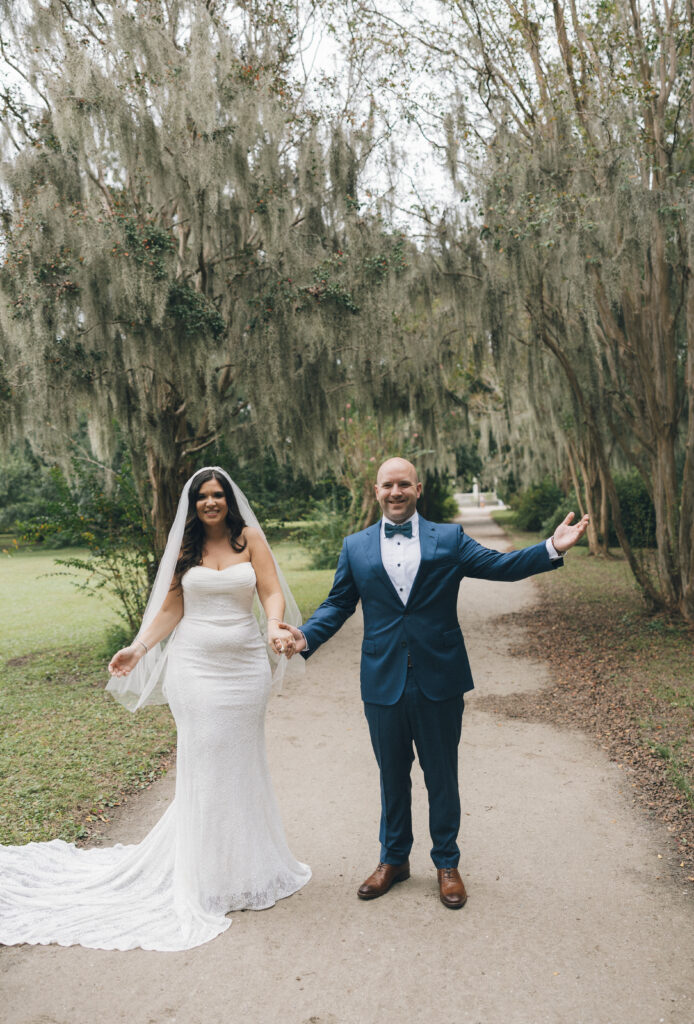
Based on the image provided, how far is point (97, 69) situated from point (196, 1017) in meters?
8.33

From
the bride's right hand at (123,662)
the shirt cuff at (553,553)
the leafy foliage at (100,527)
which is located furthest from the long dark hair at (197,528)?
the leafy foliage at (100,527)

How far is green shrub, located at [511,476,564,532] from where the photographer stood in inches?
1032

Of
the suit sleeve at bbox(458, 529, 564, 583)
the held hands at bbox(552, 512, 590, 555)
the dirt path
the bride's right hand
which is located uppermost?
the held hands at bbox(552, 512, 590, 555)

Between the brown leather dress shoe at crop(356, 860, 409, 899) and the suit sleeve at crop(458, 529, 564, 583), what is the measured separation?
135 centimetres

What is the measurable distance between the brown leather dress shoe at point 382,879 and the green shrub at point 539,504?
2319cm

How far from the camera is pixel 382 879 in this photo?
3.38 meters

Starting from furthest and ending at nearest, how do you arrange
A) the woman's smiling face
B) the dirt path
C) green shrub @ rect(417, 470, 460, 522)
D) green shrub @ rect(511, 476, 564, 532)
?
green shrub @ rect(511, 476, 564, 532), green shrub @ rect(417, 470, 460, 522), the woman's smiling face, the dirt path

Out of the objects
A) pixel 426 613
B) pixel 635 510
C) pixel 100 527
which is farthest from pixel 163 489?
pixel 635 510

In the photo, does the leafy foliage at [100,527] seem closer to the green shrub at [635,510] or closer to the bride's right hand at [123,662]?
the bride's right hand at [123,662]

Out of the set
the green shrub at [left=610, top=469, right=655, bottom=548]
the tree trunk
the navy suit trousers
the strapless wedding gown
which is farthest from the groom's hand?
the green shrub at [left=610, top=469, right=655, bottom=548]

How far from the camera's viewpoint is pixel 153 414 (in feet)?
29.2

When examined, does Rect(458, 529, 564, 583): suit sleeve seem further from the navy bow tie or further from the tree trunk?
the tree trunk

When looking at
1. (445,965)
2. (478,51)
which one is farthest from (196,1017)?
(478,51)

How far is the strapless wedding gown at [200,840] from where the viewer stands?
3.23 m
